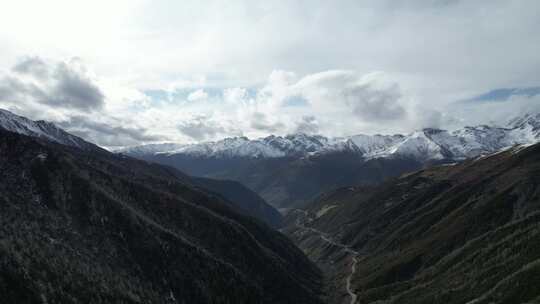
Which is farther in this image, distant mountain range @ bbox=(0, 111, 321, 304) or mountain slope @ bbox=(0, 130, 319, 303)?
mountain slope @ bbox=(0, 130, 319, 303)

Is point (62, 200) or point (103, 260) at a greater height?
point (62, 200)

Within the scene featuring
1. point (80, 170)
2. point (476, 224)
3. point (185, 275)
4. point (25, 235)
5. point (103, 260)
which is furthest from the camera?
point (476, 224)

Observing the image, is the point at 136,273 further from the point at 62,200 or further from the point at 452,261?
the point at 452,261

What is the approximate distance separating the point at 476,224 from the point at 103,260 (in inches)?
5855

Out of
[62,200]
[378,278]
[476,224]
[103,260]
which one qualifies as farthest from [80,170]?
[476,224]

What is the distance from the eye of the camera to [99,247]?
14338 centimetres

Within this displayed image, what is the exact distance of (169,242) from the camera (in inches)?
6368

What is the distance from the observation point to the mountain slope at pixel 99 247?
360 feet

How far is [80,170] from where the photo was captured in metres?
179

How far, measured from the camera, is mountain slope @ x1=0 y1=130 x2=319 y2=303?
109812mm

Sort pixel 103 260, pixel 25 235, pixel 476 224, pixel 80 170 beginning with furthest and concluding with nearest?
pixel 476 224 → pixel 80 170 → pixel 103 260 → pixel 25 235

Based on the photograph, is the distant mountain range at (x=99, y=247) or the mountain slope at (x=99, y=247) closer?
the distant mountain range at (x=99, y=247)

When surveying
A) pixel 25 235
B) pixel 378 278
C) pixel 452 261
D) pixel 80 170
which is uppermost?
pixel 80 170

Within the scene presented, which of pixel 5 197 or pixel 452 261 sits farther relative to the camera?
pixel 452 261
